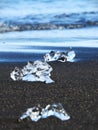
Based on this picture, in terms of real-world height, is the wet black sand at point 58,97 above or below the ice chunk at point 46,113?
below

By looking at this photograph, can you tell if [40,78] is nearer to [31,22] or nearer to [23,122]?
[23,122]

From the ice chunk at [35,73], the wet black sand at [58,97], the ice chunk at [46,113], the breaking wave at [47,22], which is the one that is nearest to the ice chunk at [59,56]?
the wet black sand at [58,97]

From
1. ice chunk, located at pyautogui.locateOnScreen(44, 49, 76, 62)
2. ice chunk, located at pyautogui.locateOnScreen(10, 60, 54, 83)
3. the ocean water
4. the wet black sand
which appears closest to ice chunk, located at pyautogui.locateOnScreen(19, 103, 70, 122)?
the wet black sand

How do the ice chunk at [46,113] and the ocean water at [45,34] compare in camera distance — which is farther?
the ocean water at [45,34]

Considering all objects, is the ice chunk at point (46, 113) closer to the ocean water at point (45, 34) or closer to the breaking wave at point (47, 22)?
the ocean water at point (45, 34)

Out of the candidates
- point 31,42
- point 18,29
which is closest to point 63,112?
point 31,42

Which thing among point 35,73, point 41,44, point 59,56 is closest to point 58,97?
point 35,73
